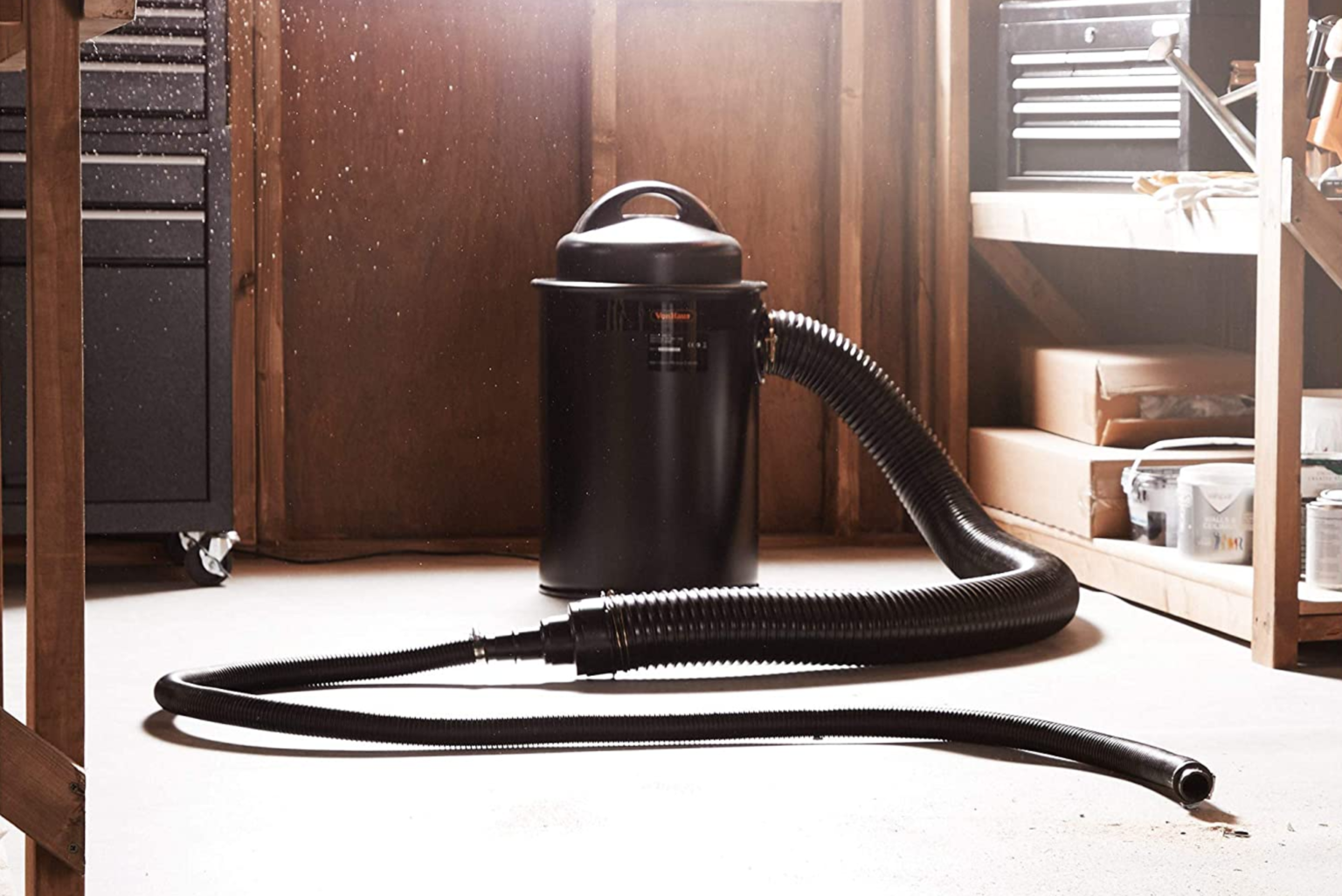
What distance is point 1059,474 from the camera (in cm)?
338

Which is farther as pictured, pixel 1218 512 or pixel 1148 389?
pixel 1148 389

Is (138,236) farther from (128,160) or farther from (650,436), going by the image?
(650,436)

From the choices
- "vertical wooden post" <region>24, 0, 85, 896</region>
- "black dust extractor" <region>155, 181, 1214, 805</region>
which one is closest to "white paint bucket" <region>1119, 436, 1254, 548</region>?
"black dust extractor" <region>155, 181, 1214, 805</region>

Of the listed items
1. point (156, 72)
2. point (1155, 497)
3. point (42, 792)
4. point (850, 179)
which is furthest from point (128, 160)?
point (42, 792)

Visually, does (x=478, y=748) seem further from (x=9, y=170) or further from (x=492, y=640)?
(x=9, y=170)

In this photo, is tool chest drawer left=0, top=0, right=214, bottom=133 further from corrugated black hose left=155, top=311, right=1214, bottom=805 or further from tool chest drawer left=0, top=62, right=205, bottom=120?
corrugated black hose left=155, top=311, right=1214, bottom=805

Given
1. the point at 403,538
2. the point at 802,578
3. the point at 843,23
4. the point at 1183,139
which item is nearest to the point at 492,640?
the point at 802,578

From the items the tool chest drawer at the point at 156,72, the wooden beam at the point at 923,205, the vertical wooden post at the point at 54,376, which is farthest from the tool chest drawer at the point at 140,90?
the vertical wooden post at the point at 54,376

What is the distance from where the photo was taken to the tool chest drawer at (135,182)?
3.16 meters

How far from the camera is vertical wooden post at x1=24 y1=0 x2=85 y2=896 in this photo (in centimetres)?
134

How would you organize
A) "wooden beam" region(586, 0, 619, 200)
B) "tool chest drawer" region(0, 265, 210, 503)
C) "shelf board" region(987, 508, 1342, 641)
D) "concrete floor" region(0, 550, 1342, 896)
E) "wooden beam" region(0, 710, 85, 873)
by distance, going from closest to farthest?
"wooden beam" region(0, 710, 85, 873), "concrete floor" region(0, 550, 1342, 896), "shelf board" region(987, 508, 1342, 641), "tool chest drawer" region(0, 265, 210, 503), "wooden beam" region(586, 0, 619, 200)

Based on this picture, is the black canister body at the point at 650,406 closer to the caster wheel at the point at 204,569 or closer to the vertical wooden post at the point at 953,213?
the caster wheel at the point at 204,569

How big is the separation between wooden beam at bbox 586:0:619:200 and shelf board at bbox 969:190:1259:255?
0.77m

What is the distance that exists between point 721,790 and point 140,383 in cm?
166
